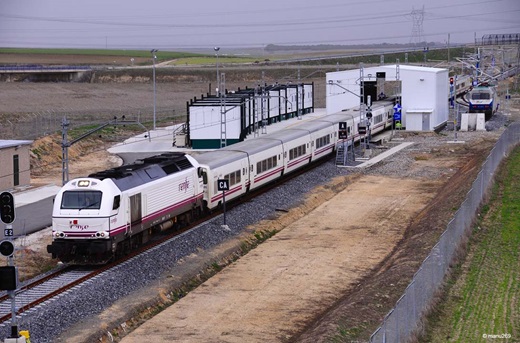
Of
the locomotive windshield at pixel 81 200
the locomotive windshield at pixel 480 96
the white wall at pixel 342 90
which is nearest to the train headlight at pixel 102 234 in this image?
the locomotive windshield at pixel 81 200

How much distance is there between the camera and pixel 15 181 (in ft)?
159

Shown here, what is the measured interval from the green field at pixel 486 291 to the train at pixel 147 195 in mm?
10823

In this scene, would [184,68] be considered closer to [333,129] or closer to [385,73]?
[385,73]

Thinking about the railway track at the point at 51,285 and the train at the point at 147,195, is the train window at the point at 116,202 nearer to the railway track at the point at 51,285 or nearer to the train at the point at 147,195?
the train at the point at 147,195

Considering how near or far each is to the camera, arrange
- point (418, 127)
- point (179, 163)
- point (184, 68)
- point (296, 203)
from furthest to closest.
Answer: point (184, 68)
point (418, 127)
point (296, 203)
point (179, 163)

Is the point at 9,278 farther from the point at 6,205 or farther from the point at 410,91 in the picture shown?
the point at 410,91

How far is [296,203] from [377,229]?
695 centimetres

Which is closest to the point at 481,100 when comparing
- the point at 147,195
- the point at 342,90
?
the point at 342,90

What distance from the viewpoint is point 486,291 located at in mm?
25125

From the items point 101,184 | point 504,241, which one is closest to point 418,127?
point 504,241

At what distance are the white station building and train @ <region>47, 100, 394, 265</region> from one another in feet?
101

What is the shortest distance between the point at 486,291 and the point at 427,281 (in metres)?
3.11

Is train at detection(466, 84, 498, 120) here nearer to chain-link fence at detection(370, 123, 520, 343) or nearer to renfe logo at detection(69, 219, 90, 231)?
chain-link fence at detection(370, 123, 520, 343)

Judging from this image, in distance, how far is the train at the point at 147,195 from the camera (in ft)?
93.6
